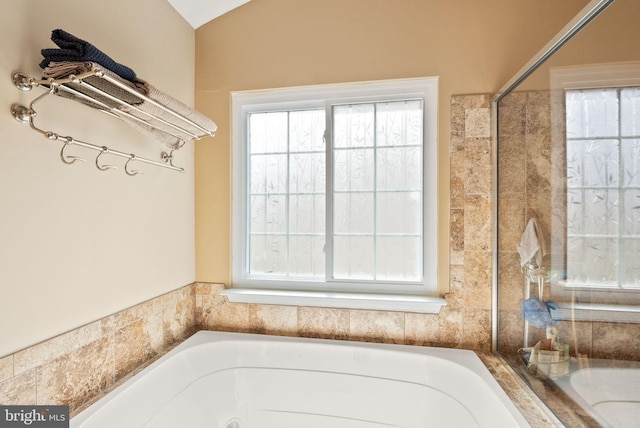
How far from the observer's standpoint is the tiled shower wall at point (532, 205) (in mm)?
922

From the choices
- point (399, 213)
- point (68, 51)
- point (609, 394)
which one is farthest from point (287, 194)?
point (609, 394)

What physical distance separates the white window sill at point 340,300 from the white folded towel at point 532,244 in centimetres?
45

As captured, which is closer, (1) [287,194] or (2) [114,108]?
(2) [114,108]

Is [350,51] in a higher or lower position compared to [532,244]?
higher

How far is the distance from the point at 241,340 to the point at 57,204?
1.05m

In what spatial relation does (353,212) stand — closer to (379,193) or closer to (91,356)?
(379,193)

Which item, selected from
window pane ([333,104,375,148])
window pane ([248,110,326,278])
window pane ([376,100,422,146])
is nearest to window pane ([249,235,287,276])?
window pane ([248,110,326,278])

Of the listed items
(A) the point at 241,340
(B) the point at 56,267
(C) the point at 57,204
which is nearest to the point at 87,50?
(C) the point at 57,204

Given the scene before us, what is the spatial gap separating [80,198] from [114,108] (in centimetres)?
36

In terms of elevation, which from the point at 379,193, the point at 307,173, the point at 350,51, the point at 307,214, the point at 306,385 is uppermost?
the point at 350,51

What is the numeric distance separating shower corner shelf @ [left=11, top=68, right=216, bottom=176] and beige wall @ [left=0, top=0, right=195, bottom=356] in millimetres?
44

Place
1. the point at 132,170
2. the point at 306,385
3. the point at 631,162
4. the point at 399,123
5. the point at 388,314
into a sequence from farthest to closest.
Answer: the point at 399,123 < the point at 388,314 < the point at 306,385 < the point at 132,170 < the point at 631,162

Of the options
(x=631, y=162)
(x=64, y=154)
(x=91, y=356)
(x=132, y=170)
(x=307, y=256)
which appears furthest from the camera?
(x=307, y=256)

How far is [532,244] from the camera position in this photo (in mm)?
1278
